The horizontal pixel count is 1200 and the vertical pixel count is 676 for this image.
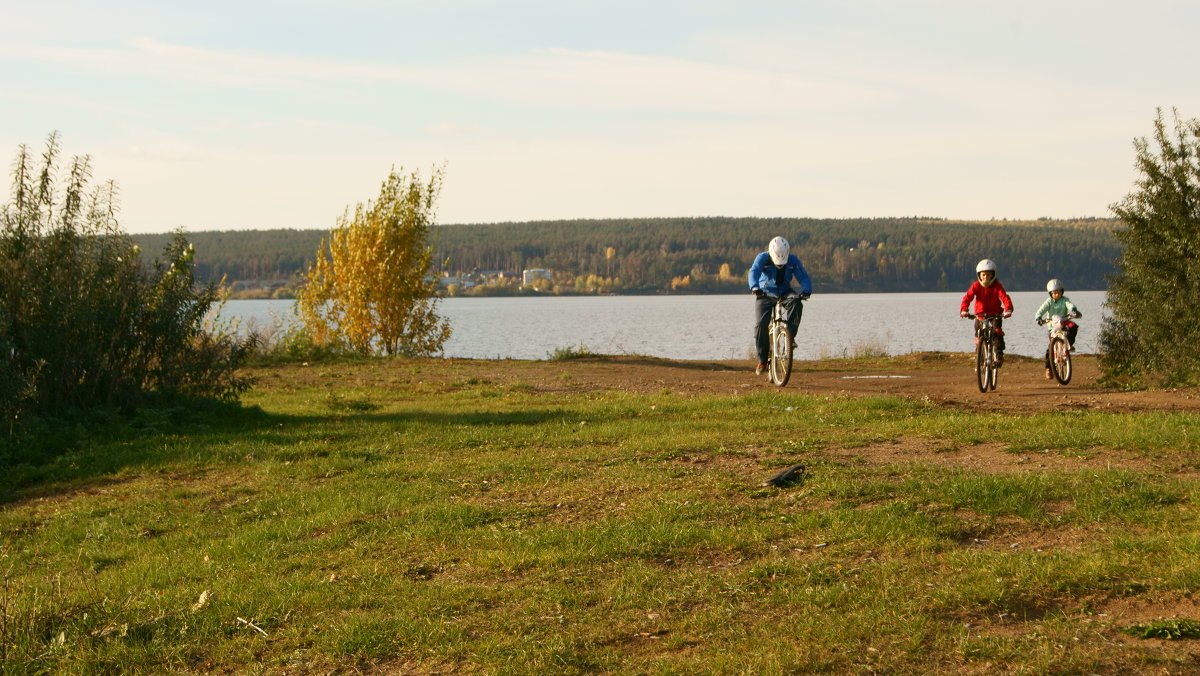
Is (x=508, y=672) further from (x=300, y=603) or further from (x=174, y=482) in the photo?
(x=174, y=482)

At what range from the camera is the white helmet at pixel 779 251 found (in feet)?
53.1

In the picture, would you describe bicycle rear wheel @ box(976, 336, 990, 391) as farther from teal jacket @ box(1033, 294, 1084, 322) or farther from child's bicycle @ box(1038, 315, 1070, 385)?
teal jacket @ box(1033, 294, 1084, 322)

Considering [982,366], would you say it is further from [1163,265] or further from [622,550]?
[622,550]

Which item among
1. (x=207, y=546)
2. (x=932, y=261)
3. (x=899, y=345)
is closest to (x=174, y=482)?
(x=207, y=546)

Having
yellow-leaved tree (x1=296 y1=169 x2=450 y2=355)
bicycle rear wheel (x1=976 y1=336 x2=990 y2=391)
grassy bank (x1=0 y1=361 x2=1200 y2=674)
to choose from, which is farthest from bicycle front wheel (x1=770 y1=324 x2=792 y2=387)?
yellow-leaved tree (x1=296 y1=169 x2=450 y2=355)

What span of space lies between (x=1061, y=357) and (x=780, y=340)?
4.26 m

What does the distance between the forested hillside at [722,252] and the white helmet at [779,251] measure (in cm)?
8351

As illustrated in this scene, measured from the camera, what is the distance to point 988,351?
15.5m

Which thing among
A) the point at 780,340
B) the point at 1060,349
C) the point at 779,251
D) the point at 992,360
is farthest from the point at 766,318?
the point at 1060,349

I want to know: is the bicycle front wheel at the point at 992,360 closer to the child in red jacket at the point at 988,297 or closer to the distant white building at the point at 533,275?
the child in red jacket at the point at 988,297

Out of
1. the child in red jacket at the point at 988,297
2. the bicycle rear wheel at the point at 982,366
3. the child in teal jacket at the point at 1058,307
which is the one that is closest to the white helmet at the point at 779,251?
the child in red jacket at the point at 988,297

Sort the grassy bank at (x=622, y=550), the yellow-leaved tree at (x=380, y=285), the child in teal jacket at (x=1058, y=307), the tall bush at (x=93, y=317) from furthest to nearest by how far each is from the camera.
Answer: the yellow-leaved tree at (x=380, y=285)
the child in teal jacket at (x=1058, y=307)
the tall bush at (x=93, y=317)
the grassy bank at (x=622, y=550)

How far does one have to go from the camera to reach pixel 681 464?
32.1ft

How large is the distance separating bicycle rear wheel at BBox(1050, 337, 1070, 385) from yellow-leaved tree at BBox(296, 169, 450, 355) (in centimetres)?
1567
